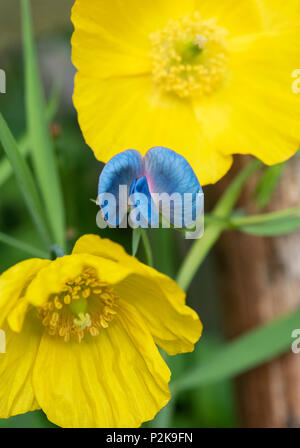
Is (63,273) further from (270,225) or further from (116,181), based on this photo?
(270,225)

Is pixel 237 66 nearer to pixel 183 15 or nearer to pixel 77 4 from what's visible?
pixel 183 15

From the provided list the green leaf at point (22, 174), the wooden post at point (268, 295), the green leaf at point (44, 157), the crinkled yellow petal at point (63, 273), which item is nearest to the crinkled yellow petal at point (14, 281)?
the crinkled yellow petal at point (63, 273)

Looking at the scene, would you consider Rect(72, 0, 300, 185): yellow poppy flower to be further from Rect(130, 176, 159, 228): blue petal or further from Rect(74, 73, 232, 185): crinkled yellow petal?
Rect(130, 176, 159, 228): blue petal

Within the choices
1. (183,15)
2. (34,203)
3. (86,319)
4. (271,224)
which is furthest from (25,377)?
(183,15)

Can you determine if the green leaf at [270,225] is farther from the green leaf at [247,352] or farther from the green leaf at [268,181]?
the green leaf at [247,352]

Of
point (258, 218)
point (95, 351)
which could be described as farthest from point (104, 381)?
point (258, 218)
